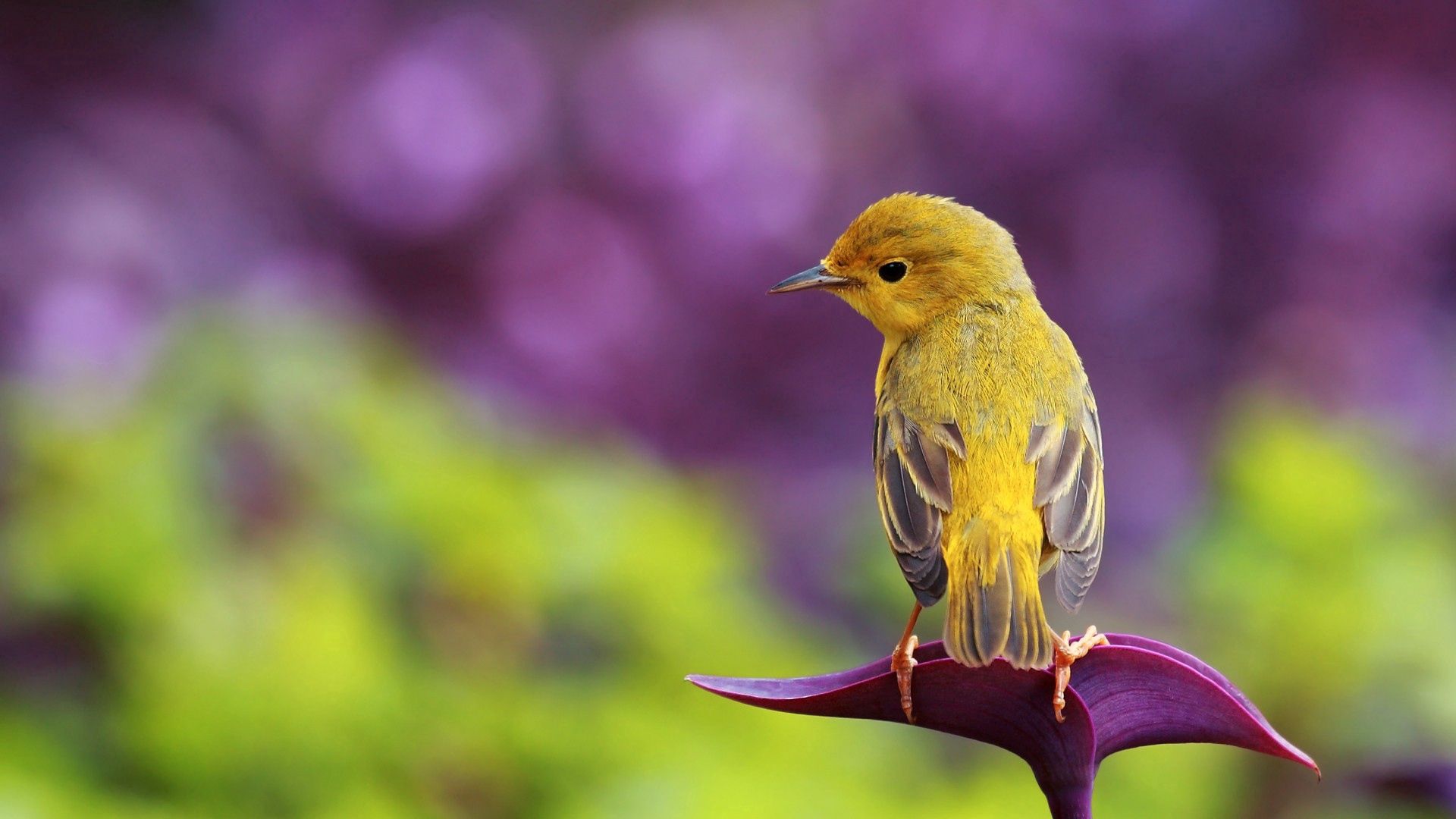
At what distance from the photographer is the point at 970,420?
1035 mm

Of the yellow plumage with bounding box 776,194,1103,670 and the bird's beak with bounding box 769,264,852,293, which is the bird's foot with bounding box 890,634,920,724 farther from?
the bird's beak with bounding box 769,264,852,293

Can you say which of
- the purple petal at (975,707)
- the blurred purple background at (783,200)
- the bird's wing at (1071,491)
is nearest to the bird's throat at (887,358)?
the bird's wing at (1071,491)

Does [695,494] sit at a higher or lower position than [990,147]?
lower

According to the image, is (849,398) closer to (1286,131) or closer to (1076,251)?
(1076,251)

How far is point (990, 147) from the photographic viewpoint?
3078mm

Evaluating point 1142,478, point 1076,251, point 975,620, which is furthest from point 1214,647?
point 975,620

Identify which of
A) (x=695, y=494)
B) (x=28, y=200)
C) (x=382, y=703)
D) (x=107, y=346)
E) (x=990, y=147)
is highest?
(x=990, y=147)

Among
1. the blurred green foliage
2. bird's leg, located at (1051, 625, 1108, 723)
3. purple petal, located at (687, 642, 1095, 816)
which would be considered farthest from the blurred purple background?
purple petal, located at (687, 642, 1095, 816)

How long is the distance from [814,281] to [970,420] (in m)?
0.17

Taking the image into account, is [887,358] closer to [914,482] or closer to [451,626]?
[914,482]

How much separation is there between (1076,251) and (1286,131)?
0.53 m

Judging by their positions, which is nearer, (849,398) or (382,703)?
(382,703)

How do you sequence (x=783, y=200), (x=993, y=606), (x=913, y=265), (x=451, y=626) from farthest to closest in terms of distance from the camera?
1. (x=783, y=200)
2. (x=451, y=626)
3. (x=913, y=265)
4. (x=993, y=606)

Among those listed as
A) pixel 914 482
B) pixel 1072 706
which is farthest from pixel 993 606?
pixel 1072 706
